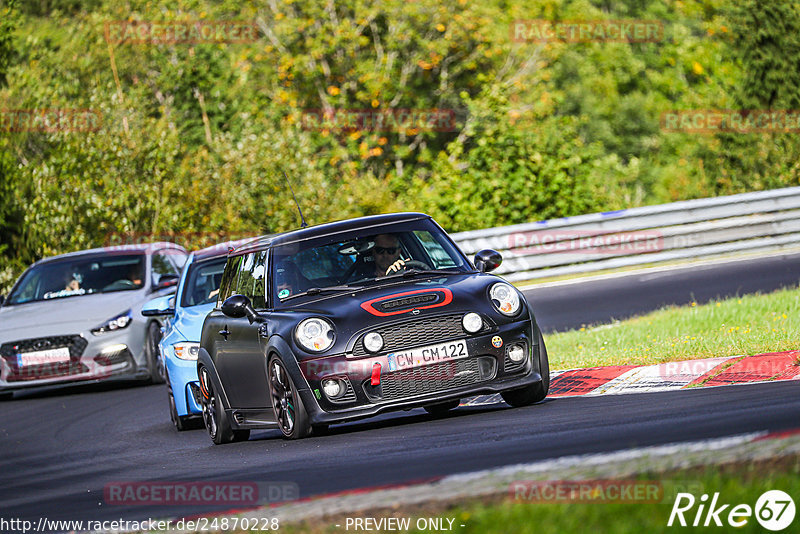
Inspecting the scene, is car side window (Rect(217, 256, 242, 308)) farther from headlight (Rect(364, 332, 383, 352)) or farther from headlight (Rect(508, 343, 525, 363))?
headlight (Rect(508, 343, 525, 363))

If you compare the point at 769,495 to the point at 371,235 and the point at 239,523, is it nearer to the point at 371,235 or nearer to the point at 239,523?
the point at 239,523

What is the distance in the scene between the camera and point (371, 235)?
9812mm

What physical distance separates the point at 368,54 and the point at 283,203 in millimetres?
15151

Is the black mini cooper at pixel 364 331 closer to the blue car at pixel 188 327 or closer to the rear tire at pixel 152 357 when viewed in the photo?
the blue car at pixel 188 327

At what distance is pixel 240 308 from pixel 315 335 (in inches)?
39.4

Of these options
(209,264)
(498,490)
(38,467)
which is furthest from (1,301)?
(498,490)

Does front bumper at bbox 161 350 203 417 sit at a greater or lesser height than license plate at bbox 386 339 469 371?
lesser

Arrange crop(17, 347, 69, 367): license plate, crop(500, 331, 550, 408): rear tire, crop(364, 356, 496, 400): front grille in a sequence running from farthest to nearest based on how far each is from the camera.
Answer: crop(17, 347, 69, 367): license plate → crop(500, 331, 550, 408): rear tire → crop(364, 356, 496, 400): front grille

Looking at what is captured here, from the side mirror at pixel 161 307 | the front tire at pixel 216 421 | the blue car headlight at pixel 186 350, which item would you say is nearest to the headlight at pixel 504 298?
the front tire at pixel 216 421

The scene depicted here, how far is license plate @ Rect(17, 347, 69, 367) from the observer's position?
16.1 metres

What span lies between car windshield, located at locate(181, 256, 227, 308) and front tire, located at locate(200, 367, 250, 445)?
2.31 m

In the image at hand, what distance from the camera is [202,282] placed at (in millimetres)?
13227

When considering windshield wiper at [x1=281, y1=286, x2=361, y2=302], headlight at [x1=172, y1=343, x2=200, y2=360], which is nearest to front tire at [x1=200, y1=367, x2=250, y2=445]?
headlight at [x1=172, y1=343, x2=200, y2=360]

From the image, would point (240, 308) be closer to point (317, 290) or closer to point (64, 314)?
point (317, 290)
